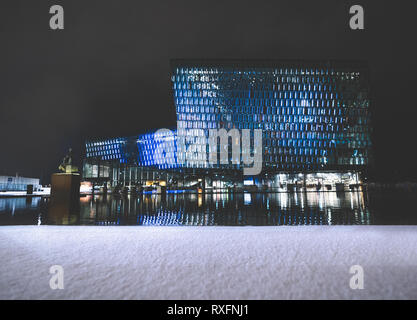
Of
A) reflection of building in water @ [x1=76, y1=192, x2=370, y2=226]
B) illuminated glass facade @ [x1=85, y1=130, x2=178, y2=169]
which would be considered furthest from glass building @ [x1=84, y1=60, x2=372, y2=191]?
reflection of building in water @ [x1=76, y1=192, x2=370, y2=226]

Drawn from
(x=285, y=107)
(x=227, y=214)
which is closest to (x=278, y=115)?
(x=285, y=107)

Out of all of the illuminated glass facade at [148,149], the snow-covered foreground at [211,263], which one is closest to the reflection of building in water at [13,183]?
the illuminated glass facade at [148,149]

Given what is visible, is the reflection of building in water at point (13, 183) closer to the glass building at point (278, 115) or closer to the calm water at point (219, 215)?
the glass building at point (278, 115)

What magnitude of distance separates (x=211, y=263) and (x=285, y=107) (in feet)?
171

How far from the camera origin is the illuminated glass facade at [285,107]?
49156 millimetres

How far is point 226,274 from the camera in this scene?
2.57 meters

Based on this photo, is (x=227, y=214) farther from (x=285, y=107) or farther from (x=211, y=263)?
(x=285, y=107)

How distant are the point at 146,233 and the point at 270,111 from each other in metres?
49.6

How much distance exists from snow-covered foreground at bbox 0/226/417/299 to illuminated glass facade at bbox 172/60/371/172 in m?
45.1

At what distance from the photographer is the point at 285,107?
1992 inches

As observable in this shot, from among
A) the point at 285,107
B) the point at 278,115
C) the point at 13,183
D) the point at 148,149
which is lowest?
the point at 13,183

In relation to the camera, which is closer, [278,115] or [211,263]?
[211,263]
